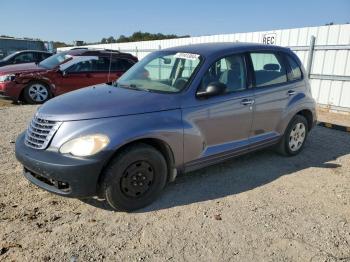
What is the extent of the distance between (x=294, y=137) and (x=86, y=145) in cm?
365

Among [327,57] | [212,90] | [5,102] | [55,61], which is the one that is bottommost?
[5,102]

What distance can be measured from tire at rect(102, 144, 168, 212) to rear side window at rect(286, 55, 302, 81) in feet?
9.44

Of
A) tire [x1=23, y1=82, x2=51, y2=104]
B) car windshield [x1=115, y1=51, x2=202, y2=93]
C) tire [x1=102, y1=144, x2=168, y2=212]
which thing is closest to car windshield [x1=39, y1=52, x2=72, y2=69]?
tire [x1=23, y1=82, x2=51, y2=104]

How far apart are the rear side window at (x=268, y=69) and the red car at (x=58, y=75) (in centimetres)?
580

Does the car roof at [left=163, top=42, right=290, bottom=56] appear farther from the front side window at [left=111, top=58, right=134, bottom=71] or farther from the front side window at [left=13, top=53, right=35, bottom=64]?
the front side window at [left=13, top=53, right=35, bottom=64]

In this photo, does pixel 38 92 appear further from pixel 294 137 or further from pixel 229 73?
pixel 294 137

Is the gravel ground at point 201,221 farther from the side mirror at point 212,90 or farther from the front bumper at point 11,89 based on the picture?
the front bumper at point 11,89

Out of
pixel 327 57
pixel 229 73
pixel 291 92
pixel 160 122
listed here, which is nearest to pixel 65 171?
pixel 160 122

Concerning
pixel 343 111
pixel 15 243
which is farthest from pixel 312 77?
pixel 15 243

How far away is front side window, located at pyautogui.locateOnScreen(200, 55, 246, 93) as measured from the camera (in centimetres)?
443

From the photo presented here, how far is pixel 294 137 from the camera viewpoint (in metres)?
5.76

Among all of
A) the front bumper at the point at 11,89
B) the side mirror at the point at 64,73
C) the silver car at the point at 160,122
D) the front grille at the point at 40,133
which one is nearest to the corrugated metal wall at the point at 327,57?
the silver car at the point at 160,122

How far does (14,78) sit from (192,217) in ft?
27.2

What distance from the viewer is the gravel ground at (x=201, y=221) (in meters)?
3.18
